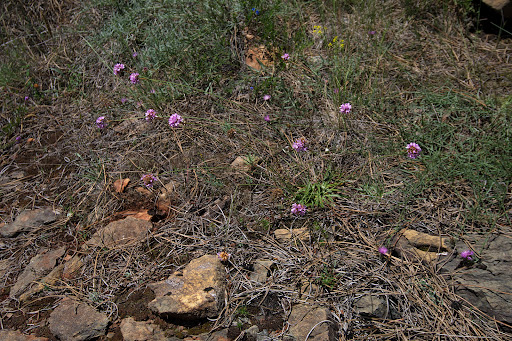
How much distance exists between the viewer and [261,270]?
2025mm

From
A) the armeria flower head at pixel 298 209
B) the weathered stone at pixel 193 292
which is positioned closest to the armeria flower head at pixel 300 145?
the armeria flower head at pixel 298 209

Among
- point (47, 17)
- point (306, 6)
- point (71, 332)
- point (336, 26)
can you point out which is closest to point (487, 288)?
point (71, 332)

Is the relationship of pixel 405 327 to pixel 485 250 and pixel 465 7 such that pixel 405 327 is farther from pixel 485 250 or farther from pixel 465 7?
pixel 465 7

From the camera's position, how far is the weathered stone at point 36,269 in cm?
217

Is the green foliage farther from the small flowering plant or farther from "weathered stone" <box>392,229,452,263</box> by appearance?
the small flowering plant

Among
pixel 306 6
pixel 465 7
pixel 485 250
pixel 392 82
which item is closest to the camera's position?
pixel 485 250

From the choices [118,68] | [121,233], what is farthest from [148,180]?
[118,68]

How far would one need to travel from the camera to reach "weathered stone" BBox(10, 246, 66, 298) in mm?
2168

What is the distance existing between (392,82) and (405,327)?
1.92m

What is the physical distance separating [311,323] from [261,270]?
409 mm

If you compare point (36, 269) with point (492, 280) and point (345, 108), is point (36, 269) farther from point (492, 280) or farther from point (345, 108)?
point (492, 280)

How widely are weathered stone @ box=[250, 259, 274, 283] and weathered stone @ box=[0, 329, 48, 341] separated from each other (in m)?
1.12

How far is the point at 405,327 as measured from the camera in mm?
1741

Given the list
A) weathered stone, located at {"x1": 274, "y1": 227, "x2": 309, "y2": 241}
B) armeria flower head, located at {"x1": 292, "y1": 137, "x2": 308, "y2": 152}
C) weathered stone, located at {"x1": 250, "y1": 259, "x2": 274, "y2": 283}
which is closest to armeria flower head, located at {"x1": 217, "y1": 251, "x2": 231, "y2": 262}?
weathered stone, located at {"x1": 250, "y1": 259, "x2": 274, "y2": 283}
